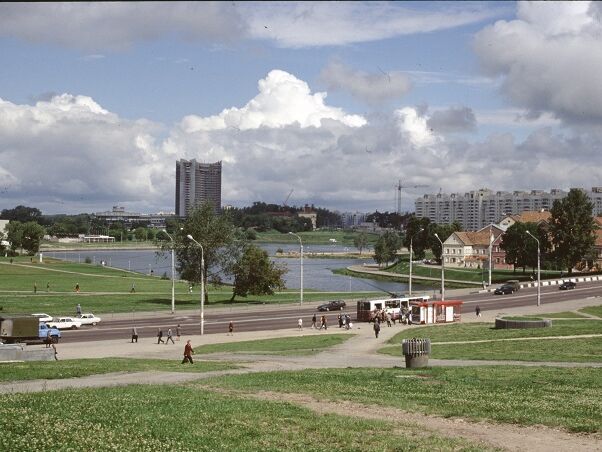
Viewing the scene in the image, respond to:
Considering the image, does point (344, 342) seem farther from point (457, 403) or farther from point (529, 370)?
point (457, 403)

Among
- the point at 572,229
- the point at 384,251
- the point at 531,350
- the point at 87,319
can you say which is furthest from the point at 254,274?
the point at 384,251

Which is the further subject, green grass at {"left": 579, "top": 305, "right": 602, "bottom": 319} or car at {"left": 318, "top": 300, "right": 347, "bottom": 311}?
car at {"left": 318, "top": 300, "right": 347, "bottom": 311}

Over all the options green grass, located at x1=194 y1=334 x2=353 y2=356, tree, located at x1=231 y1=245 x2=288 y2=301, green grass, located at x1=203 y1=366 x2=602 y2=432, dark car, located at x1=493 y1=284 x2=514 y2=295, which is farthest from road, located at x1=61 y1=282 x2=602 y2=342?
green grass, located at x1=203 y1=366 x2=602 y2=432

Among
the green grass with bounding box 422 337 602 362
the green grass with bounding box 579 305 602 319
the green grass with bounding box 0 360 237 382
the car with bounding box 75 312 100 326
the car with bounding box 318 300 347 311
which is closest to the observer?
the green grass with bounding box 0 360 237 382

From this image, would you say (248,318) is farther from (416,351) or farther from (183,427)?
(183,427)

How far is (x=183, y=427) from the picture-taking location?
52.4 ft

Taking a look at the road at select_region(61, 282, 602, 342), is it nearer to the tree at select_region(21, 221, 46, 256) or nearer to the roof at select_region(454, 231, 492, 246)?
the roof at select_region(454, 231, 492, 246)

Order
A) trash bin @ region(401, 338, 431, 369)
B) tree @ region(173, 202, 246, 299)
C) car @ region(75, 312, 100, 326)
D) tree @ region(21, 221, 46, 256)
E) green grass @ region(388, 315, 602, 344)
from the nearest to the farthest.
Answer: trash bin @ region(401, 338, 431, 369) → green grass @ region(388, 315, 602, 344) → car @ region(75, 312, 100, 326) → tree @ region(173, 202, 246, 299) → tree @ region(21, 221, 46, 256)

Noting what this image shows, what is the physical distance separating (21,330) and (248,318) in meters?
22.7

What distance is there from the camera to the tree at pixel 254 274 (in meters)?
80.3

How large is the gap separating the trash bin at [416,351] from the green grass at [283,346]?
1087 centimetres

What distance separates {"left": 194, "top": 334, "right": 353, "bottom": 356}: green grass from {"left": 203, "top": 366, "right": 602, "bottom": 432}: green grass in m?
13.0

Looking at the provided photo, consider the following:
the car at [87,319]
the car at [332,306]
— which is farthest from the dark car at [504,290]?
the car at [87,319]

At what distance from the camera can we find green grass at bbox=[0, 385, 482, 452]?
14.6 meters
